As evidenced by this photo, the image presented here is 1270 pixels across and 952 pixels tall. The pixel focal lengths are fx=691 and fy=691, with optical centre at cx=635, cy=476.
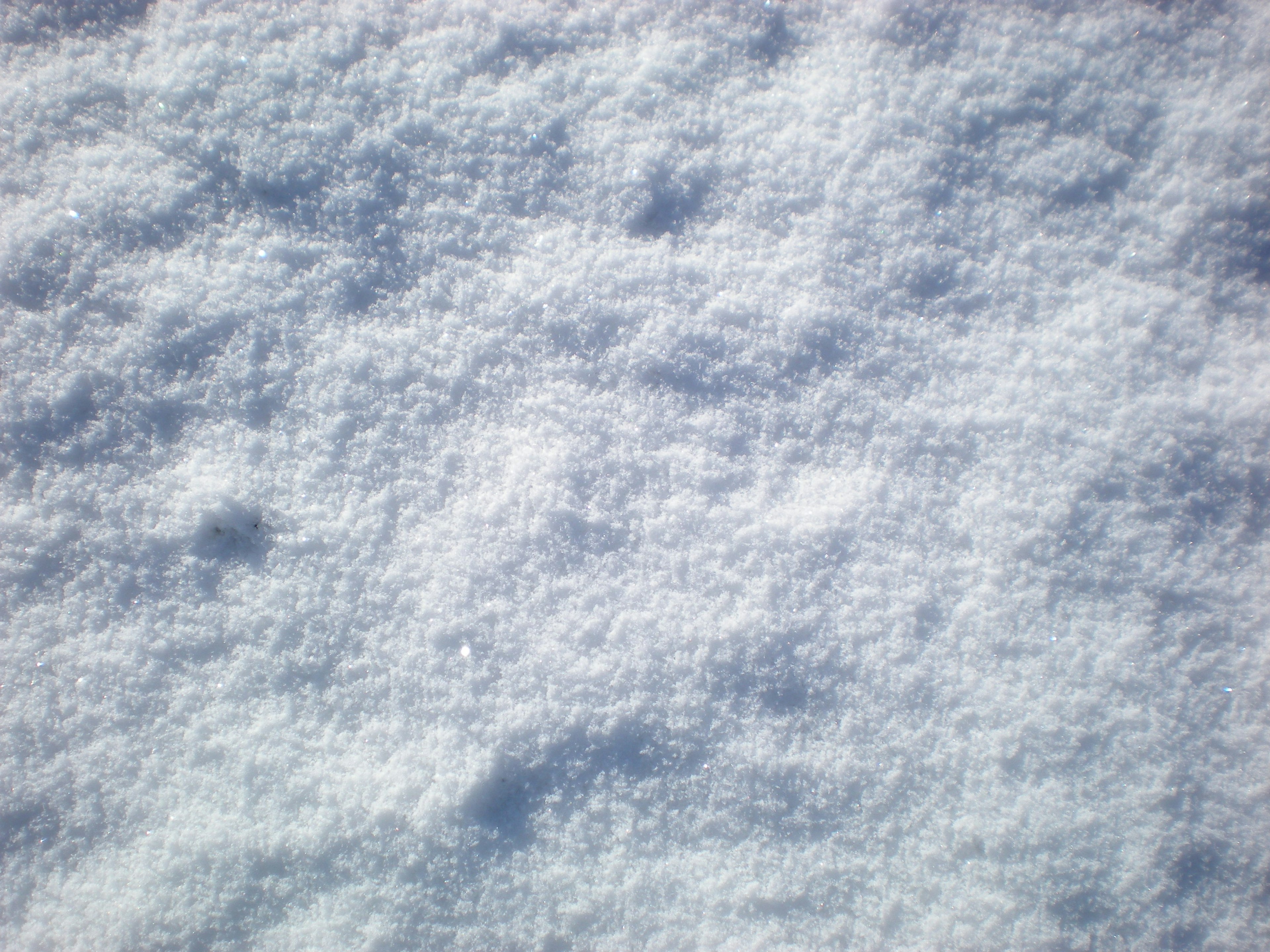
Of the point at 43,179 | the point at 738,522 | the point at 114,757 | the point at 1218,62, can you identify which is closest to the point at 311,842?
the point at 114,757

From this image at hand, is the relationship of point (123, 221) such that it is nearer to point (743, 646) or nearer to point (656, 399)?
point (656, 399)

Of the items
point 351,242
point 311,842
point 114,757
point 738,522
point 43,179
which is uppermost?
point 43,179

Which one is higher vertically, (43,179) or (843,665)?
(43,179)

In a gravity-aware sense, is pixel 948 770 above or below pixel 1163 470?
below

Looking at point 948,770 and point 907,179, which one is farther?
point 907,179

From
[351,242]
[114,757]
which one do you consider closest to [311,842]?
[114,757]

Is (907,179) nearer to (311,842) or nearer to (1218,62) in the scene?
(1218,62)
